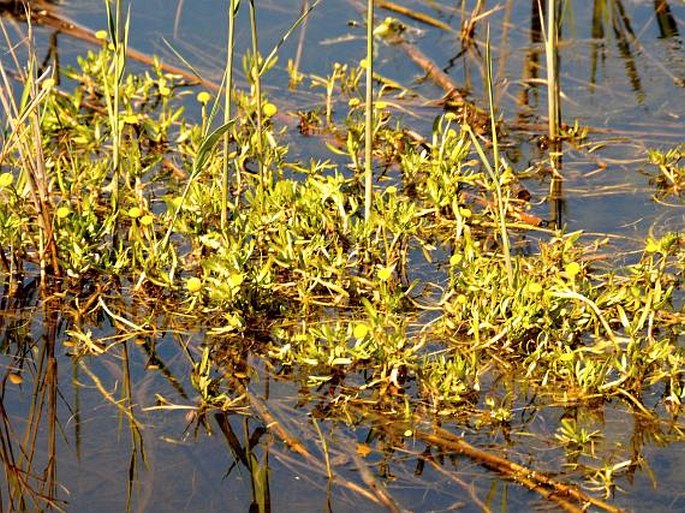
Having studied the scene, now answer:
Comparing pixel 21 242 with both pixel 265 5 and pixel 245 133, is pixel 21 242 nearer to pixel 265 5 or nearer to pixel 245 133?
pixel 245 133

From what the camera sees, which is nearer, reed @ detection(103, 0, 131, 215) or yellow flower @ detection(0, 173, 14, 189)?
reed @ detection(103, 0, 131, 215)

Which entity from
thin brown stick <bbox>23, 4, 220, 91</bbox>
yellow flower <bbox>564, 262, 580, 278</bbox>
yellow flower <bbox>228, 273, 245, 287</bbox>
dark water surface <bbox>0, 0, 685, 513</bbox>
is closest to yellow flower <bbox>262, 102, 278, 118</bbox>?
dark water surface <bbox>0, 0, 685, 513</bbox>

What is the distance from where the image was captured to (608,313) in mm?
4250

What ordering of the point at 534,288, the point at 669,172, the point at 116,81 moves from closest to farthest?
the point at 534,288 → the point at 116,81 → the point at 669,172

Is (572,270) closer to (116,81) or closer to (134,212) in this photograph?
(134,212)

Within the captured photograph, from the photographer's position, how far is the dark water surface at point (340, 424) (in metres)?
3.59

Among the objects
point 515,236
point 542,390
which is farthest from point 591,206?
point 542,390

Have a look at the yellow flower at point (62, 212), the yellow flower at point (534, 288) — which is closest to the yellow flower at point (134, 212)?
the yellow flower at point (62, 212)

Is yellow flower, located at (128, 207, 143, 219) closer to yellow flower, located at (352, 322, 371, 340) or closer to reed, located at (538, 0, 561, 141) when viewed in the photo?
yellow flower, located at (352, 322, 371, 340)

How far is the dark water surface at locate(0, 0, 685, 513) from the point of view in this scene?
3588 mm

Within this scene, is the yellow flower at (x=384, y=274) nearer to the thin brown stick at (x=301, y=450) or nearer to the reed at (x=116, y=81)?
the thin brown stick at (x=301, y=450)

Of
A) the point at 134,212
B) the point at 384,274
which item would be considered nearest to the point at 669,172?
the point at 384,274

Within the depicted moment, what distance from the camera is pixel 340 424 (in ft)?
12.7

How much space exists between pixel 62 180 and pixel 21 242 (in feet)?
1.26
